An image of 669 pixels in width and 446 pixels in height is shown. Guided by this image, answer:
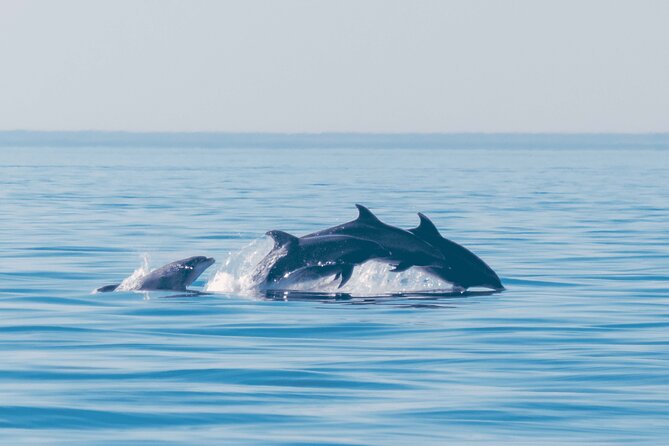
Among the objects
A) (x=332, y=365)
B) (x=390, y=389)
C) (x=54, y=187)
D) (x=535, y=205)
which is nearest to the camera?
(x=390, y=389)

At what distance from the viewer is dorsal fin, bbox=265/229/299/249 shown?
63.1 ft

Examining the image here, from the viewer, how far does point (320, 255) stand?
19.2 meters

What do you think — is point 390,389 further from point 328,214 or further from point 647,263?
point 328,214

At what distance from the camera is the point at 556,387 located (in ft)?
38.9

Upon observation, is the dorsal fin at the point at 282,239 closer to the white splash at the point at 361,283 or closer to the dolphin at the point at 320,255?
the dolphin at the point at 320,255

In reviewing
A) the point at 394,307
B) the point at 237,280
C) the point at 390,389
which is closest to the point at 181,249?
the point at 237,280

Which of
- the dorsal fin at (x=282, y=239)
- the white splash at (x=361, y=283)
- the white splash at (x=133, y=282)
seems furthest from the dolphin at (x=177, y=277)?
the dorsal fin at (x=282, y=239)

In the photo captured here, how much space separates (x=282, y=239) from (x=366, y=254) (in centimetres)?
110

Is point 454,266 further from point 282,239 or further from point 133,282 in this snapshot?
point 133,282

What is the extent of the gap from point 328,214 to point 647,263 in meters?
16.3

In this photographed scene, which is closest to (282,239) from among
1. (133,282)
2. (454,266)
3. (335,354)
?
(133,282)

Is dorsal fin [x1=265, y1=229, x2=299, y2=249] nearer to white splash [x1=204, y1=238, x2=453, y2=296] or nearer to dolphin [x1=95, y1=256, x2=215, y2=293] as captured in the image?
white splash [x1=204, y1=238, x2=453, y2=296]

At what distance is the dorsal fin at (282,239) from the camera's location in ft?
63.1

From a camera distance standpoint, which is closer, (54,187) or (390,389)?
(390,389)
